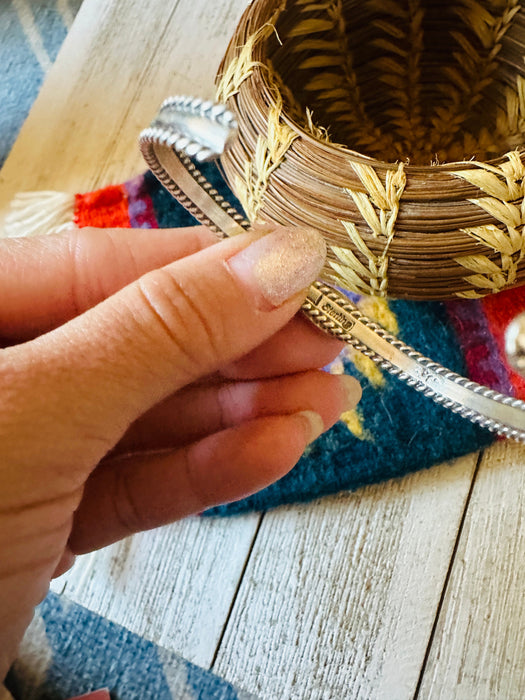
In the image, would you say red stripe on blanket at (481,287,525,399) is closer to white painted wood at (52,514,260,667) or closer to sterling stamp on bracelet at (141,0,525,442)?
sterling stamp on bracelet at (141,0,525,442)

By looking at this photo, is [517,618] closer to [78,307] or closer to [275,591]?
[275,591]

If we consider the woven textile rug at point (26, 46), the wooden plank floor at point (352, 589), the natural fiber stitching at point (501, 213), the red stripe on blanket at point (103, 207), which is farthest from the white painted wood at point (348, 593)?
the woven textile rug at point (26, 46)

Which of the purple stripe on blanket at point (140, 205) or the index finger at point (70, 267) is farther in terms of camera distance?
the purple stripe on blanket at point (140, 205)

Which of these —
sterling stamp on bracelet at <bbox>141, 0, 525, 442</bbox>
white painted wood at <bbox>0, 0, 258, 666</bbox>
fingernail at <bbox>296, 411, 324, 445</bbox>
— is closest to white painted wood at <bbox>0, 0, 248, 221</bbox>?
white painted wood at <bbox>0, 0, 258, 666</bbox>

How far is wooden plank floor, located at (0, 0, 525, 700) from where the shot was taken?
0.28 meters

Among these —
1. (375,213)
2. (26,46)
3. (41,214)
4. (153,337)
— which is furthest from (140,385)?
(26,46)

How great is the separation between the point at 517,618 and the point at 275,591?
0.38 feet

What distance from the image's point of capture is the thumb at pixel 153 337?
0.18 m

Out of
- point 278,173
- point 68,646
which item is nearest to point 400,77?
point 278,173

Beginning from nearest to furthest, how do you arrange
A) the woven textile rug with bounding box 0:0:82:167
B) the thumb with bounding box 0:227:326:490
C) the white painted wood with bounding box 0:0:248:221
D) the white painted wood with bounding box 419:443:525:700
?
the thumb with bounding box 0:227:326:490, the white painted wood with bounding box 419:443:525:700, the white painted wood with bounding box 0:0:248:221, the woven textile rug with bounding box 0:0:82:167

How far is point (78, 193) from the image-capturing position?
1.25 feet

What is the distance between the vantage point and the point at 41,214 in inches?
14.7

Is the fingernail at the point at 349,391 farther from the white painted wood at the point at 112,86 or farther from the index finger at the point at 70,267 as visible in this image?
the white painted wood at the point at 112,86

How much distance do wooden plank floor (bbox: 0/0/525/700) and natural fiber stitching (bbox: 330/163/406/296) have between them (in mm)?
116
